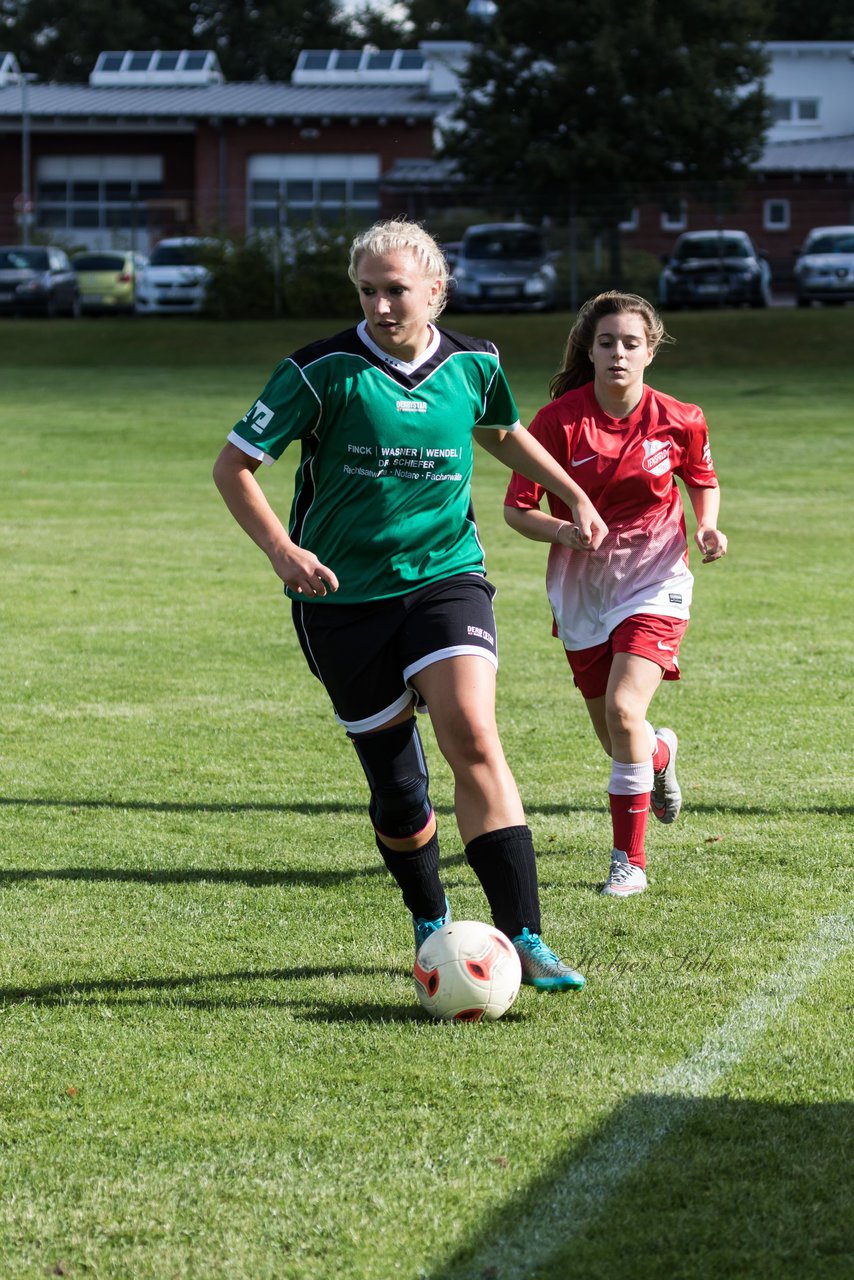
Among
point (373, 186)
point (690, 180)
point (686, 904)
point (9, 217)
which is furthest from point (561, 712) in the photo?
point (373, 186)

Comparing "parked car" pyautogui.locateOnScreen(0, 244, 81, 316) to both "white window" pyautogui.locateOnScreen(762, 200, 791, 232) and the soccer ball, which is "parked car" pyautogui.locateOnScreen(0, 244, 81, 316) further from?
the soccer ball

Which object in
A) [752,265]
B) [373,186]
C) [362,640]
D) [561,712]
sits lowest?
[561,712]

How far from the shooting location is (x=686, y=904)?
5.02 metres

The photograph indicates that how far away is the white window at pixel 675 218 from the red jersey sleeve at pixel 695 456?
3115 centimetres

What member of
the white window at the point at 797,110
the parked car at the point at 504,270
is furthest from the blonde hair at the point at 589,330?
the white window at the point at 797,110

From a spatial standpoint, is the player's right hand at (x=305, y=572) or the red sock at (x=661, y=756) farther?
the red sock at (x=661, y=756)

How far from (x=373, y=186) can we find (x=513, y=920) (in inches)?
1869

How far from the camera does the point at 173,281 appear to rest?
3559 centimetres

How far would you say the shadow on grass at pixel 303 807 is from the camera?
613 cm

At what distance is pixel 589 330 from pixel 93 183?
169 feet

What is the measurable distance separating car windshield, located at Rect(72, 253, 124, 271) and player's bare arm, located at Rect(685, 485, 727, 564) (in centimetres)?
3337

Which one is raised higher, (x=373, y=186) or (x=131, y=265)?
(x=373, y=186)

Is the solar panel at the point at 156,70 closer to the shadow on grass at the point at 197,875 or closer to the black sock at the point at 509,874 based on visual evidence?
the shadow on grass at the point at 197,875

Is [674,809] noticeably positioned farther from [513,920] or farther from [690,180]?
[690,180]
